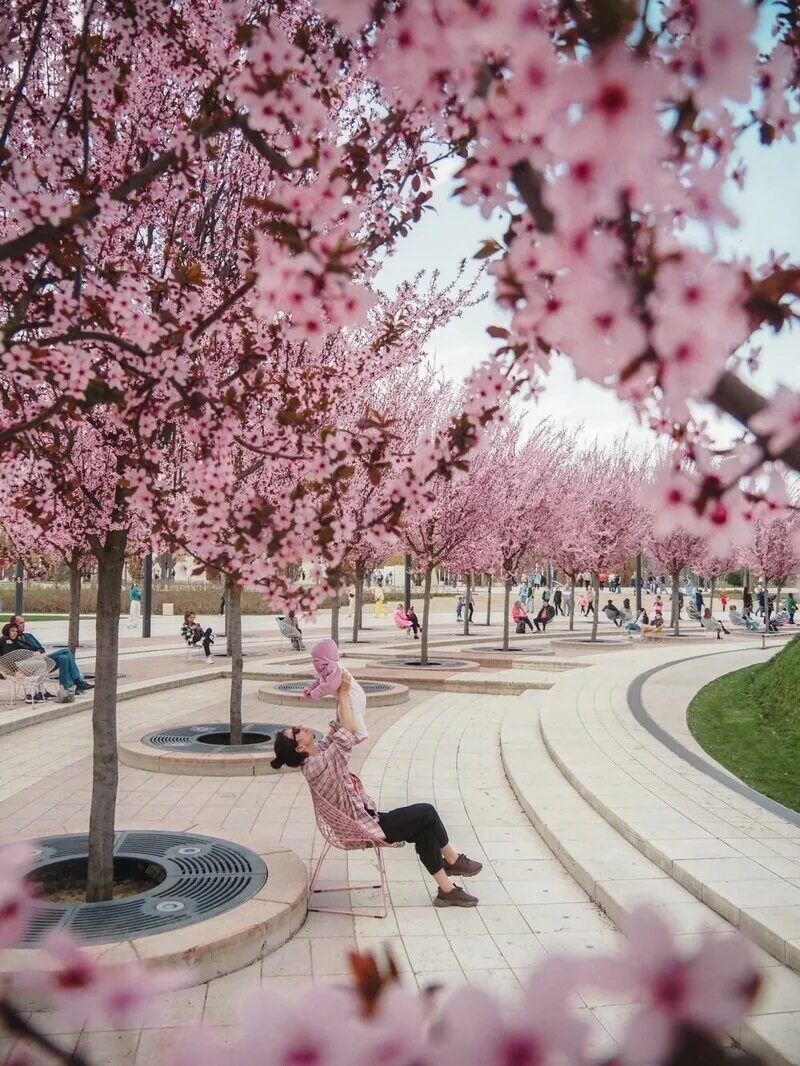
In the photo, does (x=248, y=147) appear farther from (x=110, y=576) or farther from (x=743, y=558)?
(x=743, y=558)

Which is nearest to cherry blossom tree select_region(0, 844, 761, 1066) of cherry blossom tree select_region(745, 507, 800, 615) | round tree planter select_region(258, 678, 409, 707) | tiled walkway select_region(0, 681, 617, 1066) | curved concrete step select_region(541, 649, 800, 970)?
tiled walkway select_region(0, 681, 617, 1066)

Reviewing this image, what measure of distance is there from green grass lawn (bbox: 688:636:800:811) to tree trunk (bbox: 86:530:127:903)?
5.88 metres

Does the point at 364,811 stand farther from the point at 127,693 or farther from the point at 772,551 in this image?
the point at 772,551

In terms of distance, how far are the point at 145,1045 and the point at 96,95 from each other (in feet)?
15.5

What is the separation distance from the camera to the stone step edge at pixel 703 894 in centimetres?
486

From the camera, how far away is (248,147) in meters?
7.74

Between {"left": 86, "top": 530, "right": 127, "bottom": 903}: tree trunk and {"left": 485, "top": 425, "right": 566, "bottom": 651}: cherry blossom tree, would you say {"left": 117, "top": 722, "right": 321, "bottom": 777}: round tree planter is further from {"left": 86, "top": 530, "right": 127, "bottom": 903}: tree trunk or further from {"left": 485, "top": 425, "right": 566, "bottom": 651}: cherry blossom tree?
{"left": 485, "top": 425, "right": 566, "bottom": 651}: cherry blossom tree

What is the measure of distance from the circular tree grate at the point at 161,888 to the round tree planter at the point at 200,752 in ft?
7.39

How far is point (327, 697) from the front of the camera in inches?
587

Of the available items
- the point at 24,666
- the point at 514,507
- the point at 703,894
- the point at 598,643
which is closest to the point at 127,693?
the point at 24,666

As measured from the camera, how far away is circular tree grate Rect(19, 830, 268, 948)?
5109 millimetres

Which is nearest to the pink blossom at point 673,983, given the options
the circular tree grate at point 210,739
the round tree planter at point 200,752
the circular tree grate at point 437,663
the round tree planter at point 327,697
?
the round tree planter at point 200,752

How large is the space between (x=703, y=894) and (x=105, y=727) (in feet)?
13.6

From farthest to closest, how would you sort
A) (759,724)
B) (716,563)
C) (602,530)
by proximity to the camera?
1. (716,563)
2. (602,530)
3. (759,724)
